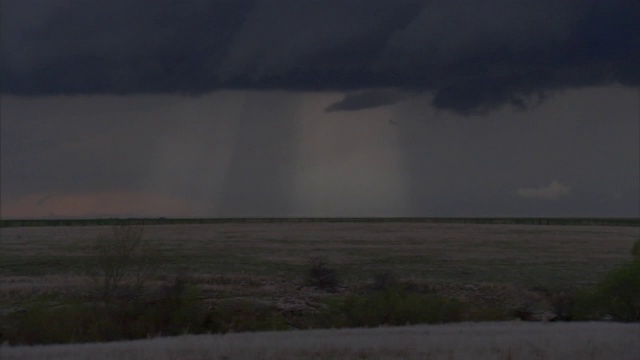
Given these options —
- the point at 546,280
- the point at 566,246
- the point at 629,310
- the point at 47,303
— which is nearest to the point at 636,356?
the point at 629,310

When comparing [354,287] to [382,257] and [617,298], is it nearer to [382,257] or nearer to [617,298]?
[617,298]

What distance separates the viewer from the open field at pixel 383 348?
72.7ft

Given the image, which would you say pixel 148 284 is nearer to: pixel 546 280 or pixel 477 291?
pixel 477 291

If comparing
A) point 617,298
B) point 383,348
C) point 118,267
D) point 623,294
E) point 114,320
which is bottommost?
point 114,320

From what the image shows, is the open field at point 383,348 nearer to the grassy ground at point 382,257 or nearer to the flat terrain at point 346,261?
the flat terrain at point 346,261

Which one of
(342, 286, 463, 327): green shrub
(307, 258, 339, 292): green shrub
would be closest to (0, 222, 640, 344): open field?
(342, 286, 463, 327): green shrub

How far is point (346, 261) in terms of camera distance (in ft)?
235

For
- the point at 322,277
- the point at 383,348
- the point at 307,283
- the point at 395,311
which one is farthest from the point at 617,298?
the point at 307,283

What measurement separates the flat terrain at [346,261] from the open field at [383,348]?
78.5 feet

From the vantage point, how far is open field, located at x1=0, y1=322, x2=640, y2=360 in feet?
72.7

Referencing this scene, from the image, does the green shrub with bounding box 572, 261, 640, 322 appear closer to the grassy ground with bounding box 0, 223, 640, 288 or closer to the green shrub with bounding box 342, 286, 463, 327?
the green shrub with bounding box 342, 286, 463, 327

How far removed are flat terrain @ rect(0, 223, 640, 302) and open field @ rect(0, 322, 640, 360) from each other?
942 inches

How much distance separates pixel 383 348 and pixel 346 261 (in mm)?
48921

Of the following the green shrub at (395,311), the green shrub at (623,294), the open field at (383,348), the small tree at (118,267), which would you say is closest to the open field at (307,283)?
the green shrub at (395,311)
